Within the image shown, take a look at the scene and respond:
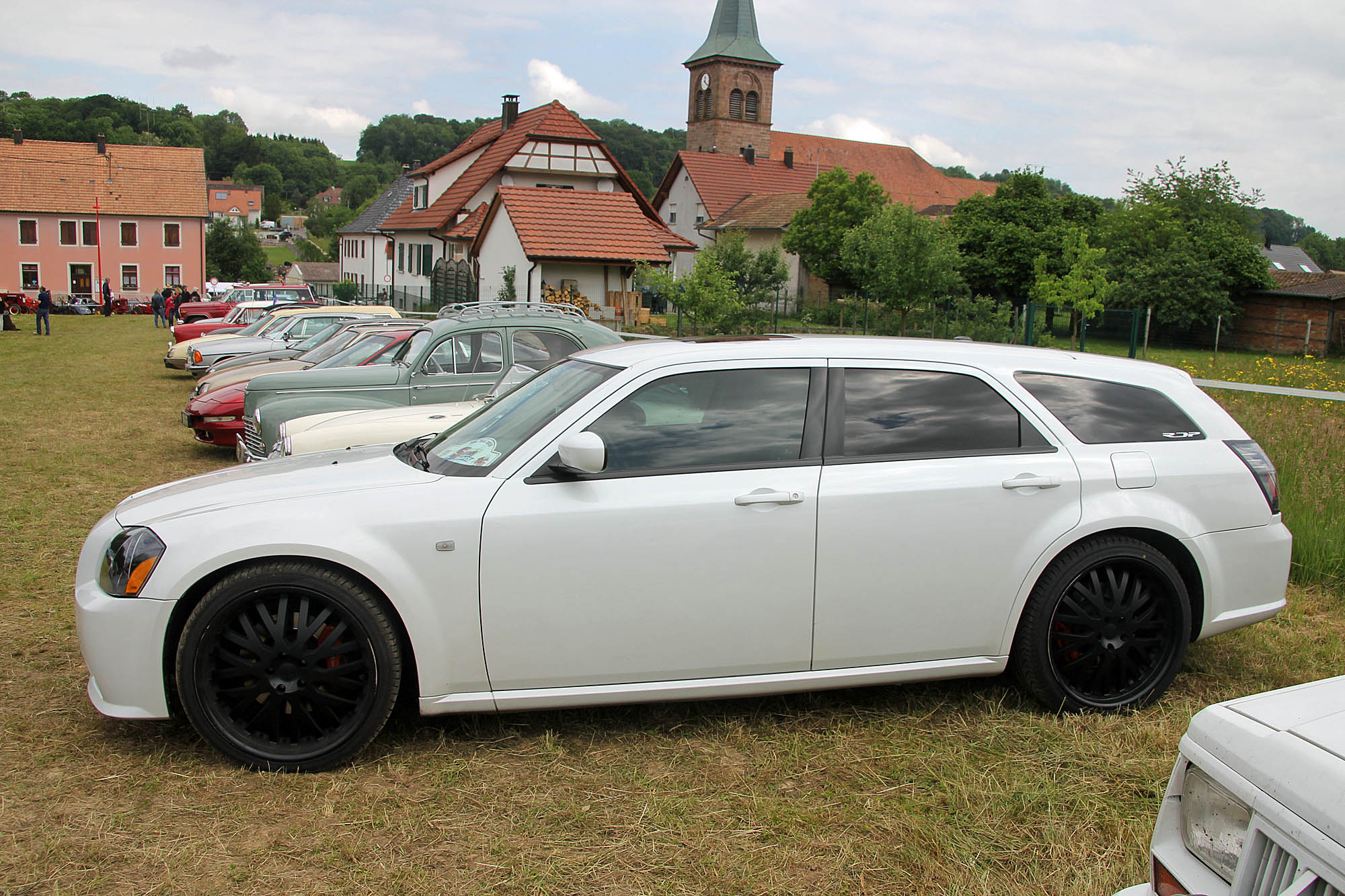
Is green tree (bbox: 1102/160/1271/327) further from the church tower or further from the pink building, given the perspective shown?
the pink building

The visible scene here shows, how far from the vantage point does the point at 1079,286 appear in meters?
34.7

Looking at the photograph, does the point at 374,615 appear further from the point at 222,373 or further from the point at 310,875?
the point at 222,373

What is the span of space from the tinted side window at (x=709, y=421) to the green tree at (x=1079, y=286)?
3026 cm

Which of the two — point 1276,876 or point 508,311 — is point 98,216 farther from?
point 1276,876

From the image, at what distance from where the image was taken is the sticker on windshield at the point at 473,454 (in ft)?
13.8

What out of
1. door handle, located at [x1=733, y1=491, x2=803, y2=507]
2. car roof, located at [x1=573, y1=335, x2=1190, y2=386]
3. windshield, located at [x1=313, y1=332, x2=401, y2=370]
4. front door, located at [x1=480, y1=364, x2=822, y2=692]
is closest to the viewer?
front door, located at [x1=480, y1=364, x2=822, y2=692]

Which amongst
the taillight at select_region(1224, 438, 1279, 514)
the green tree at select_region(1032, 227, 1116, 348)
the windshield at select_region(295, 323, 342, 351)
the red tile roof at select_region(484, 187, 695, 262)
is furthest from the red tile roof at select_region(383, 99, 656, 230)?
the taillight at select_region(1224, 438, 1279, 514)

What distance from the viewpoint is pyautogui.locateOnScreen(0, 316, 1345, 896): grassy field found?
3328mm

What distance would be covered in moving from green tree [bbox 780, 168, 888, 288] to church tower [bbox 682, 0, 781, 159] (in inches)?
1106

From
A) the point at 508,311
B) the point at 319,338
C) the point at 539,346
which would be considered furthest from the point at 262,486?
the point at 319,338

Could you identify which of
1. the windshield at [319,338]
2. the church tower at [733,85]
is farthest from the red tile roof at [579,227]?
the church tower at [733,85]

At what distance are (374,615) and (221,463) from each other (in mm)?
8524

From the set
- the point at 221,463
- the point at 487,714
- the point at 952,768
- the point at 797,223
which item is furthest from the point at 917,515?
the point at 797,223

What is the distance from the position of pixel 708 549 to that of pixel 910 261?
92.8ft
